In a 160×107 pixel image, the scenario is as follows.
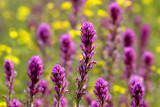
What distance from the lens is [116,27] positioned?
14.1 feet

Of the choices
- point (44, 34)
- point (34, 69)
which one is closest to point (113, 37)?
point (44, 34)

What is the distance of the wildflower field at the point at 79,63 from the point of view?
2.48 metres

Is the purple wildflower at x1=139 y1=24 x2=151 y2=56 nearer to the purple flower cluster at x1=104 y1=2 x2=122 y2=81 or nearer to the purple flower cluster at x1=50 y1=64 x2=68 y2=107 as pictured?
the purple flower cluster at x1=104 y1=2 x2=122 y2=81

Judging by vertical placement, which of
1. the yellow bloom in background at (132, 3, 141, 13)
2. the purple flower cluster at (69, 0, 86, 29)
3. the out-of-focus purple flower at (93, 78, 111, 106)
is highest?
the yellow bloom in background at (132, 3, 141, 13)

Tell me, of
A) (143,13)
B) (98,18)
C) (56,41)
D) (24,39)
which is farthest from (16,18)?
(143,13)

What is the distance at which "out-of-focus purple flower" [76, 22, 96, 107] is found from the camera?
7.91ft

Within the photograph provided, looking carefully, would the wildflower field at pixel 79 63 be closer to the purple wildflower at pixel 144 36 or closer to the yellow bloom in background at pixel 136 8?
the purple wildflower at pixel 144 36

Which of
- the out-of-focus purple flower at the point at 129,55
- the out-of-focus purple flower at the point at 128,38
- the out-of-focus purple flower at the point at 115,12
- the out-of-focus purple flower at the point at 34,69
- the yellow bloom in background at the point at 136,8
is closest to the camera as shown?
the out-of-focus purple flower at the point at 34,69

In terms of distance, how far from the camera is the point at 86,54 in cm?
244

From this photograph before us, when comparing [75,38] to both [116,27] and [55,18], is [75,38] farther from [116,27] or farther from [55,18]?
[55,18]

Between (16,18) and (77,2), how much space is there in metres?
4.50

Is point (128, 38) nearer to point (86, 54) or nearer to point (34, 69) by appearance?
point (86, 54)

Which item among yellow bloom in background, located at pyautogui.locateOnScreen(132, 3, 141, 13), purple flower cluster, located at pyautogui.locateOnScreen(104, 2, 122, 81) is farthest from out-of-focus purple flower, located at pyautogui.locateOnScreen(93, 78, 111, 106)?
yellow bloom in background, located at pyautogui.locateOnScreen(132, 3, 141, 13)

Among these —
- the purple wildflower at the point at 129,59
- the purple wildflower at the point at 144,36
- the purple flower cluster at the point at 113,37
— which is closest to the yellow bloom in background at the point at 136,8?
the purple wildflower at the point at 144,36
